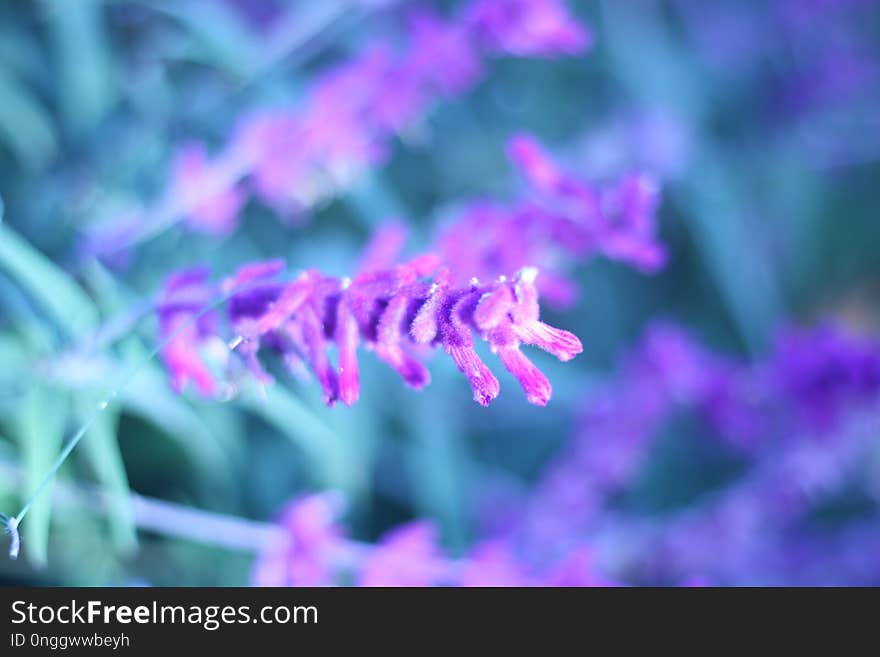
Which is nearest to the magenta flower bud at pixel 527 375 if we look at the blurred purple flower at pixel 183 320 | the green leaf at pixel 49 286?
the blurred purple flower at pixel 183 320

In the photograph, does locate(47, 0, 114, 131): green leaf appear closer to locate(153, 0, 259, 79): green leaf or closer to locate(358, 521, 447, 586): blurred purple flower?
locate(153, 0, 259, 79): green leaf

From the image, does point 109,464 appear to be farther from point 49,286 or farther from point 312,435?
point 312,435

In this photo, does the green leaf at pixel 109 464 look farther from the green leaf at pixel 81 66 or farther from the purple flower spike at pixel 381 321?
the green leaf at pixel 81 66

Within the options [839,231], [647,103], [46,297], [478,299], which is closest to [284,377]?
[46,297]

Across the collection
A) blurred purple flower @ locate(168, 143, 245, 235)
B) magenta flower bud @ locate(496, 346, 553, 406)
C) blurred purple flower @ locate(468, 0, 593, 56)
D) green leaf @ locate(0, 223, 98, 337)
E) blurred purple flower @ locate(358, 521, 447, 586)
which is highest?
blurred purple flower @ locate(468, 0, 593, 56)

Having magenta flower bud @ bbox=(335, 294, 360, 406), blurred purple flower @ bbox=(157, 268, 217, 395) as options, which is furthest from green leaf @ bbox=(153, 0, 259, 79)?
magenta flower bud @ bbox=(335, 294, 360, 406)

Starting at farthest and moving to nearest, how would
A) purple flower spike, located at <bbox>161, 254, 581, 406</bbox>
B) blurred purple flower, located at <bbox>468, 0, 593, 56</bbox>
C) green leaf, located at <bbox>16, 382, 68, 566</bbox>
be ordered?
blurred purple flower, located at <bbox>468, 0, 593, 56</bbox> < green leaf, located at <bbox>16, 382, 68, 566</bbox> < purple flower spike, located at <bbox>161, 254, 581, 406</bbox>
